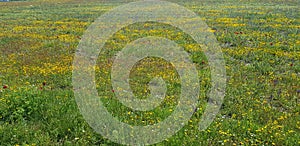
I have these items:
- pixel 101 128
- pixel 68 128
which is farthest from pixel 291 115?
pixel 68 128

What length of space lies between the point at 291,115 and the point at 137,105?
396 cm

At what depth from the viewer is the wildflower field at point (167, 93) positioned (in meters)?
6.71

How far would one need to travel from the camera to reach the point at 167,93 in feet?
30.9

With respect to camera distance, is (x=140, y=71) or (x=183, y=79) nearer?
(x=183, y=79)

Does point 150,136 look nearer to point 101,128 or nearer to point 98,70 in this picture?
point 101,128

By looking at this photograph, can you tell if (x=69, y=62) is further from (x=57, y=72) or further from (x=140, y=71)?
(x=140, y=71)

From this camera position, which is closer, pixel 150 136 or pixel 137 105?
pixel 150 136

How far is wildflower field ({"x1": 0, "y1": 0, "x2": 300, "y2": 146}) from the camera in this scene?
6.71 m

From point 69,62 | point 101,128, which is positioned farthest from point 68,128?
point 69,62

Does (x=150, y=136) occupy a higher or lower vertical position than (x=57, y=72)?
lower

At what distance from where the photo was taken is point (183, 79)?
34.6 feet

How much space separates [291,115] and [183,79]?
12.5 ft

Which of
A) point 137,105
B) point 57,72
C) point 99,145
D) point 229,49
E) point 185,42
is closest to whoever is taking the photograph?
point 99,145

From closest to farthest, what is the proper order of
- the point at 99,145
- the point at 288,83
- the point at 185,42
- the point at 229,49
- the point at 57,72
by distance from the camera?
the point at 99,145 → the point at 288,83 → the point at 57,72 → the point at 229,49 → the point at 185,42
